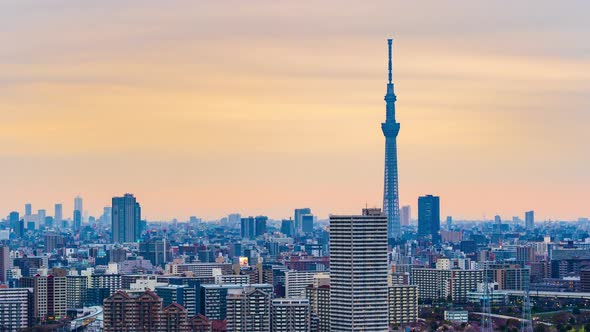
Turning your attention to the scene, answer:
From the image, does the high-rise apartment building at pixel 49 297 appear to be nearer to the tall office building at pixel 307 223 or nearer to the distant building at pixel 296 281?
the distant building at pixel 296 281

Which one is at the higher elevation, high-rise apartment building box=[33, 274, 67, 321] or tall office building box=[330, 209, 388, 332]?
tall office building box=[330, 209, 388, 332]

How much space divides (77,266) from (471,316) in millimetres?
31447

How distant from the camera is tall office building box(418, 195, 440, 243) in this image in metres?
142

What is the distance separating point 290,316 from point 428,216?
9079cm

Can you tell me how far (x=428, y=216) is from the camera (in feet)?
468

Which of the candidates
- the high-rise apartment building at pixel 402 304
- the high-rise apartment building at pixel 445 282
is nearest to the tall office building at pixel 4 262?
the high-rise apartment building at pixel 445 282

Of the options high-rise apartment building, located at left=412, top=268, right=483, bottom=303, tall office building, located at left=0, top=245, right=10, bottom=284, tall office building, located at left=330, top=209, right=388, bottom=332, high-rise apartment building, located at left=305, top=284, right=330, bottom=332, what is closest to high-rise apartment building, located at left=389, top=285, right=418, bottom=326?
high-rise apartment building, located at left=305, top=284, right=330, bottom=332

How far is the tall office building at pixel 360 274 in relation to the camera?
5109cm

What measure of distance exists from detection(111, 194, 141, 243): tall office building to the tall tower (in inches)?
750

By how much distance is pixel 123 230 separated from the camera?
131875 millimetres

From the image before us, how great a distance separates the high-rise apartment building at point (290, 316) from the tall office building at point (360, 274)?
3.41 feet

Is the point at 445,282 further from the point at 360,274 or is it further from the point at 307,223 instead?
the point at 307,223

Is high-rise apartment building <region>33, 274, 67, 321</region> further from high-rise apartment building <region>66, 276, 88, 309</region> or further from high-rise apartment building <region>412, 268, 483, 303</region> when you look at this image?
high-rise apartment building <region>412, 268, 483, 303</region>

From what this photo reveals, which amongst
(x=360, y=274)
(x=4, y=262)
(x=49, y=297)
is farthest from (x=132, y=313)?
(x=4, y=262)
